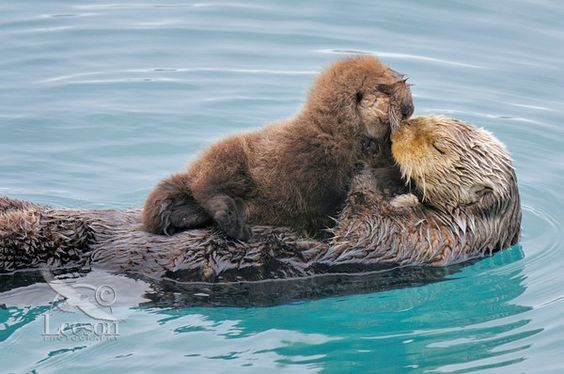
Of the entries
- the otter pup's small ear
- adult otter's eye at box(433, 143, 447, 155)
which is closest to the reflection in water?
the otter pup's small ear

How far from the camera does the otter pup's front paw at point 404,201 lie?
18.0 ft

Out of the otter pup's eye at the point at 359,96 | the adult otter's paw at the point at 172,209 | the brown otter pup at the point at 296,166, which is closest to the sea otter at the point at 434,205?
the brown otter pup at the point at 296,166

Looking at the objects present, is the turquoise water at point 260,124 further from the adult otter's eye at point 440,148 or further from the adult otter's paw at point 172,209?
the adult otter's eye at point 440,148

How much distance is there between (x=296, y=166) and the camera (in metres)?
5.07

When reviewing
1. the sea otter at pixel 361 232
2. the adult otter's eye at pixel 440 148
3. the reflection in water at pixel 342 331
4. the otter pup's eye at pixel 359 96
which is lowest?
the reflection in water at pixel 342 331

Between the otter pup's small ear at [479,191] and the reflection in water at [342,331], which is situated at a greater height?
the otter pup's small ear at [479,191]

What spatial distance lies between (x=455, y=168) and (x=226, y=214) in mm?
1313

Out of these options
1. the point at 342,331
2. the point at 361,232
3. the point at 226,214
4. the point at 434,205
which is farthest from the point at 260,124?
the point at 226,214

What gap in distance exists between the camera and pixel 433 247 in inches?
217

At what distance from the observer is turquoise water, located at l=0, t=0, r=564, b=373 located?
5168 mm

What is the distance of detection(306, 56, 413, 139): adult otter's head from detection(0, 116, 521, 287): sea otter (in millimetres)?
175

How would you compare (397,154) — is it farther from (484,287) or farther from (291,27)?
(291,27)

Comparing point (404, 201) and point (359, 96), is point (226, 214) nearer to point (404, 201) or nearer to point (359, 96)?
point (359, 96)

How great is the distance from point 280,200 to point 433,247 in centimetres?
91
